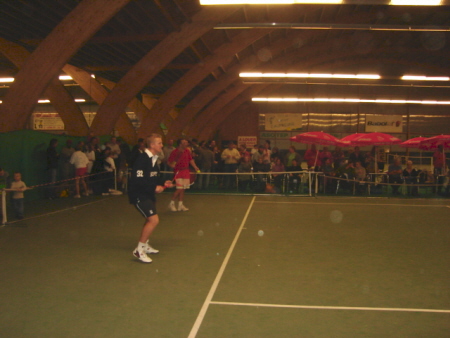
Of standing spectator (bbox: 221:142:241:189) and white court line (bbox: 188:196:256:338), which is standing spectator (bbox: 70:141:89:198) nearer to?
standing spectator (bbox: 221:142:241:189)

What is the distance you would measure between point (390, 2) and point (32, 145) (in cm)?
1100

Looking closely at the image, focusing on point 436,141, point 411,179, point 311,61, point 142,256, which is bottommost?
point 142,256

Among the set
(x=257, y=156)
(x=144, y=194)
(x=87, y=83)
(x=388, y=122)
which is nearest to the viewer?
(x=144, y=194)

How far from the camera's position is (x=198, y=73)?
75.0ft

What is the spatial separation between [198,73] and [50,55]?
1014 centimetres

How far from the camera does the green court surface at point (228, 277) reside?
Result: 4586 millimetres

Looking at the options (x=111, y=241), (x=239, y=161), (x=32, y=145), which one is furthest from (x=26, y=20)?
(x=111, y=241)

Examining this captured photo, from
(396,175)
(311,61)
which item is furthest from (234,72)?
(396,175)

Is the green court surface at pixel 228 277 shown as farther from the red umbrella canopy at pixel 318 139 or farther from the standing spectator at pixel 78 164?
the red umbrella canopy at pixel 318 139

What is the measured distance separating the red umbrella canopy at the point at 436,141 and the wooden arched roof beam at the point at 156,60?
9074mm

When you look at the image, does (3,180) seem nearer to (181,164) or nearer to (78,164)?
(78,164)

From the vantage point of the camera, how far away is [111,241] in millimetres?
8539

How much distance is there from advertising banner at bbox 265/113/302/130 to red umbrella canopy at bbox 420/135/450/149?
653 inches

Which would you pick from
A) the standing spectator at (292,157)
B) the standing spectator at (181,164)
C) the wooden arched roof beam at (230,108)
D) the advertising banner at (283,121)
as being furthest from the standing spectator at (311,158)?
the advertising banner at (283,121)
